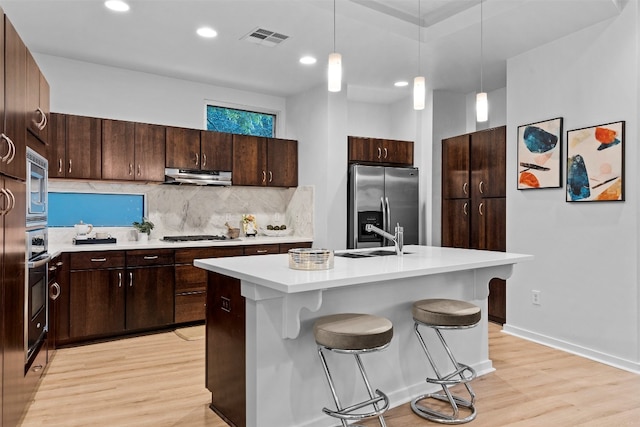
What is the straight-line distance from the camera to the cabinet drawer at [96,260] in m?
3.92

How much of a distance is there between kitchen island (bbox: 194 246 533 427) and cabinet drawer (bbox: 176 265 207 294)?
1.87m

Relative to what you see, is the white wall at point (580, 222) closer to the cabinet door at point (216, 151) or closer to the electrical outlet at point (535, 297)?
the electrical outlet at point (535, 297)

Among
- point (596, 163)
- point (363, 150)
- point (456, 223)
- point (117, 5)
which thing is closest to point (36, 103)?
point (117, 5)

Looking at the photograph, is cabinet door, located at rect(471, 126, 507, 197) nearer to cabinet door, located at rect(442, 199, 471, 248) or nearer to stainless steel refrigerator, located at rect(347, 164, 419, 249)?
cabinet door, located at rect(442, 199, 471, 248)

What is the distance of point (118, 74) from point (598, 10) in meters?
4.58

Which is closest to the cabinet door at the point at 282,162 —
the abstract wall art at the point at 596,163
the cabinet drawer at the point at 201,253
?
the cabinet drawer at the point at 201,253

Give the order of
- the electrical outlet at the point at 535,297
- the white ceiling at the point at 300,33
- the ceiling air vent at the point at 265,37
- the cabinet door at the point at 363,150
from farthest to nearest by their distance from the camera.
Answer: the cabinet door at the point at 363,150, the electrical outlet at the point at 535,297, the ceiling air vent at the point at 265,37, the white ceiling at the point at 300,33

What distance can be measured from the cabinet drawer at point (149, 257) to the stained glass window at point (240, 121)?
177cm

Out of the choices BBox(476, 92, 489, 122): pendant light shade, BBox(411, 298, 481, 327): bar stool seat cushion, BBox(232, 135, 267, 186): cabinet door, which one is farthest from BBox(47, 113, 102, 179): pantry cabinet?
BBox(476, 92, 489, 122): pendant light shade

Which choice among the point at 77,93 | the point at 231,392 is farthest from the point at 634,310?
the point at 77,93

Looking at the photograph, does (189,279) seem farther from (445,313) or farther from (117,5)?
(445,313)

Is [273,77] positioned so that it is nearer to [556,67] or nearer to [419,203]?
[419,203]

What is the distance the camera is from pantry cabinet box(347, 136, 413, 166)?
5.33 meters

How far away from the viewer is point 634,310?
11.0 feet
